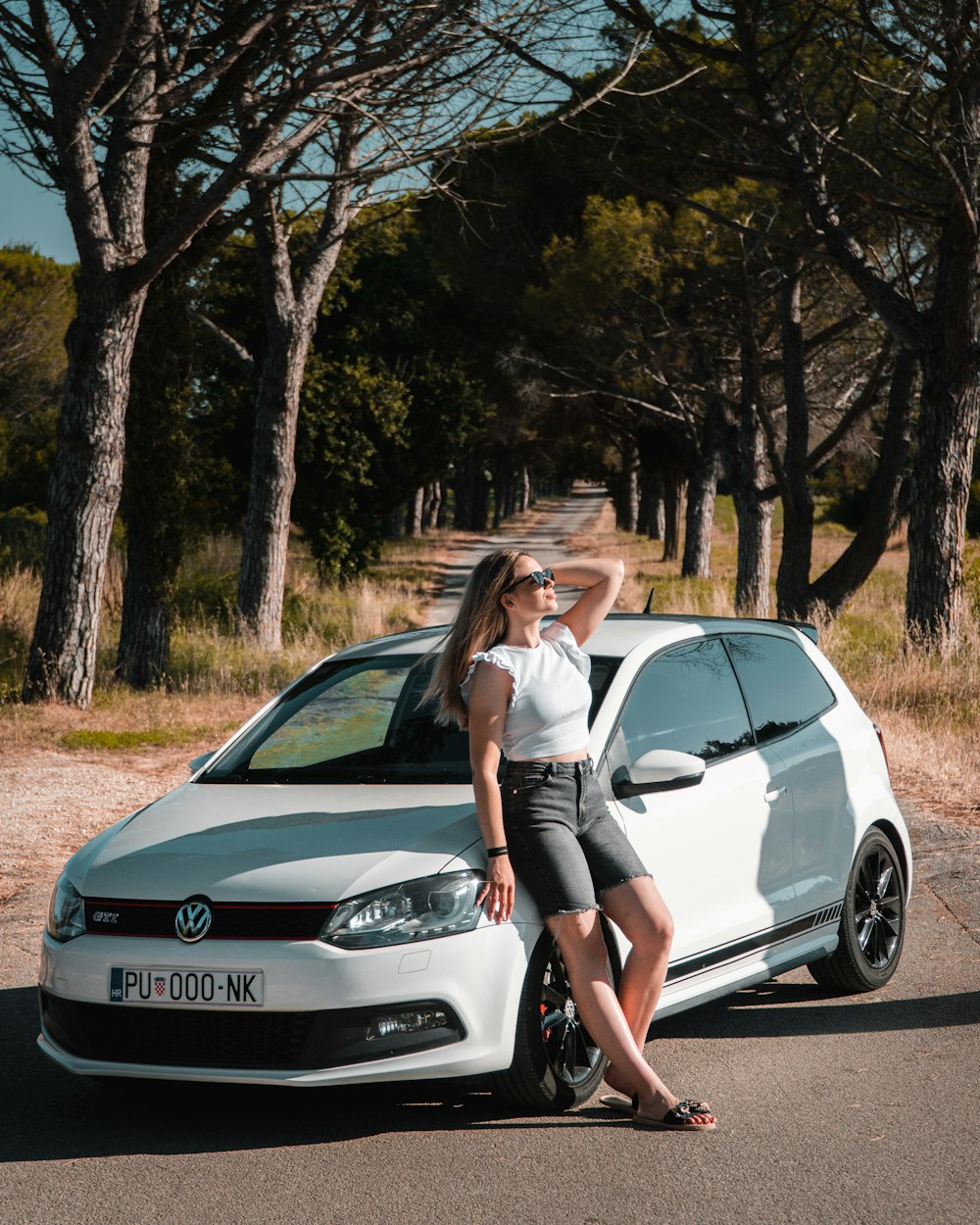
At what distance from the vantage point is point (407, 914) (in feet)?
14.1

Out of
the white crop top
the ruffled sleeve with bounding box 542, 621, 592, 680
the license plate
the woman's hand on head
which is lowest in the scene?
the license plate

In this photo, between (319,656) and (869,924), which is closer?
(869,924)

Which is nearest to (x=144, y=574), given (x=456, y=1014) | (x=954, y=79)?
(x=954, y=79)

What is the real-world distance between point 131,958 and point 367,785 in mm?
1102

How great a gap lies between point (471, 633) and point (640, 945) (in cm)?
109

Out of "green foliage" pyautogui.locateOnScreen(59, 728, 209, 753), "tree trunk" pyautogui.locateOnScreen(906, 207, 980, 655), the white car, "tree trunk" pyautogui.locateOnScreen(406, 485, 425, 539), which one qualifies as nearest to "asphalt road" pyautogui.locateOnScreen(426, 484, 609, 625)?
"tree trunk" pyautogui.locateOnScreen(406, 485, 425, 539)

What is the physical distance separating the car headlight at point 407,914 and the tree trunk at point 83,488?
32.7 feet

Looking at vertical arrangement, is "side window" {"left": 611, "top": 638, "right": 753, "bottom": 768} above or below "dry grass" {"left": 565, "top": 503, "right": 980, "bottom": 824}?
above

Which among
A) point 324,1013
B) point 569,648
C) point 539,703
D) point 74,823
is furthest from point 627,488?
point 324,1013

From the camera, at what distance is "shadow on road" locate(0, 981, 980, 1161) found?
4438mm

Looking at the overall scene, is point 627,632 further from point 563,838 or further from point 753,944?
point 563,838

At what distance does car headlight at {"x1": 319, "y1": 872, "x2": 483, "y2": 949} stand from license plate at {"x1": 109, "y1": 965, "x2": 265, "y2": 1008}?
0.82ft

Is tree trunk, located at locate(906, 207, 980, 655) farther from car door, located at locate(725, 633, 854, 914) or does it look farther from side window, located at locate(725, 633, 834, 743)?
car door, located at locate(725, 633, 854, 914)

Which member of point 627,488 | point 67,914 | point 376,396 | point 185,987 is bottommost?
point 185,987
